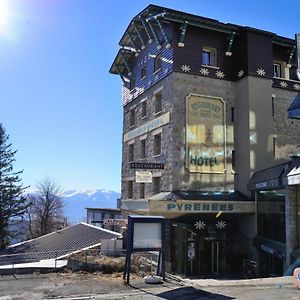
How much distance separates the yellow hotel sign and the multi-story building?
7 centimetres

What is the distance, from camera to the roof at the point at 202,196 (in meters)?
24.2

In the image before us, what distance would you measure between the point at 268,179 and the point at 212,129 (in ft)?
17.8

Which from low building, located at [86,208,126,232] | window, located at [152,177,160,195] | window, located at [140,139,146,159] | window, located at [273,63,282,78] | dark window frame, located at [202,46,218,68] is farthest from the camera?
low building, located at [86,208,126,232]

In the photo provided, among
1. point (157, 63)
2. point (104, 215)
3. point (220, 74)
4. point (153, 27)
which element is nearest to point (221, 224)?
point (220, 74)

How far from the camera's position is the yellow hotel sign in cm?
2566

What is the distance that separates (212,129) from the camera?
86.1 ft

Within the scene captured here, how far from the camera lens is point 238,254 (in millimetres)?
25266

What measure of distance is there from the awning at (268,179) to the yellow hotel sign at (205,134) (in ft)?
7.79

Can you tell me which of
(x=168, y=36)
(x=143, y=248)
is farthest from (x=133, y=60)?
(x=143, y=248)

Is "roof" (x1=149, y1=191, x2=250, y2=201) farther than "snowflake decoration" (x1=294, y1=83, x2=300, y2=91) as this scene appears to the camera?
No

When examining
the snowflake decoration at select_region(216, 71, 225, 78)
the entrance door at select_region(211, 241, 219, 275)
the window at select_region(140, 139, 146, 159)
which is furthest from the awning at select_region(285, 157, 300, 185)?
the window at select_region(140, 139, 146, 159)

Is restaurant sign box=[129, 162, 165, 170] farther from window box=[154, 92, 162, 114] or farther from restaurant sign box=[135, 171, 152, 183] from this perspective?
window box=[154, 92, 162, 114]

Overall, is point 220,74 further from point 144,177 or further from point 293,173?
point 293,173

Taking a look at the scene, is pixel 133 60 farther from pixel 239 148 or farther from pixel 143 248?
pixel 143 248
